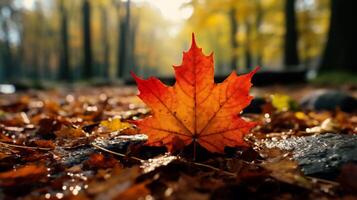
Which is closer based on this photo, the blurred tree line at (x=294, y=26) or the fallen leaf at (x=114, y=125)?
the fallen leaf at (x=114, y=125)

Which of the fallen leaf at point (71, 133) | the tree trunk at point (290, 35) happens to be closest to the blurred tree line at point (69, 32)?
the tree trunk at point (290, 35)

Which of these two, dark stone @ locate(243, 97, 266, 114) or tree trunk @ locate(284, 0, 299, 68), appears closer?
dark stone @ locate(243, 97, 266, 114)

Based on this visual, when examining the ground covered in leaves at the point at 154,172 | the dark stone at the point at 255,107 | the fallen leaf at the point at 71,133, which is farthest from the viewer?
the dark stone at the point at 255,107

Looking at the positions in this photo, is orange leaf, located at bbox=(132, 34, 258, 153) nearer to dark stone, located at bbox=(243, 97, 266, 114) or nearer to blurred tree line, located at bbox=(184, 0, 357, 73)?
dark stone, located at bbox=(243, 97, 266, 114)

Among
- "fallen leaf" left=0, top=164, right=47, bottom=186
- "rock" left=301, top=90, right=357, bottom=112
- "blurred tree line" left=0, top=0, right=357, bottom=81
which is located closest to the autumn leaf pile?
"fallen leaf" left=0, top=164, right=47, bottom=186

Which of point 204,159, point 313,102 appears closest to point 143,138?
point 204,159

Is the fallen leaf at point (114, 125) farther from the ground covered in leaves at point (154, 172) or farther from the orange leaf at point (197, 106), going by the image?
the orange leaf at point (197, 106)

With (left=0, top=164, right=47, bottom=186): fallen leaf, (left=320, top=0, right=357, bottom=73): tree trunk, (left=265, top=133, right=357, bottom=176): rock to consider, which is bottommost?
(left=0, top=164, right=47, bottom=186): fallen leaf
